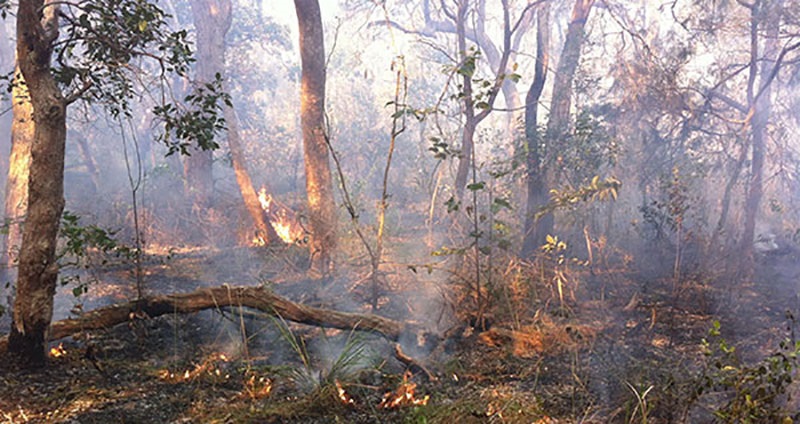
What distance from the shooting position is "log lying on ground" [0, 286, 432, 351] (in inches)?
189

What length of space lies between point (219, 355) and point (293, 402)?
1.29 metres

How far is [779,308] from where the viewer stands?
7102 mm

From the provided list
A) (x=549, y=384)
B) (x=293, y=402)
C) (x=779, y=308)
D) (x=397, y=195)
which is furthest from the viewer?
(x=397, y=195)

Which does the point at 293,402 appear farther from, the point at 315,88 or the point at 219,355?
the point at 315,88

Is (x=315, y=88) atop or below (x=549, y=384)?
atop

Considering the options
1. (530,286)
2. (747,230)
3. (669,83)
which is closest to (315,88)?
(530,286)

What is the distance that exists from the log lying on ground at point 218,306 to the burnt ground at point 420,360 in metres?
0.15

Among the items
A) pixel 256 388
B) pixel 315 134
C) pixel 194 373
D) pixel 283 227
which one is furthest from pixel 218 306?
pixel 283 227

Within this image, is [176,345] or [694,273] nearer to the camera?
[176,345]

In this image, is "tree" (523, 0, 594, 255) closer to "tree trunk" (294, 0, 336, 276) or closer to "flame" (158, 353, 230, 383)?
"tree trunk" (294, 0, 336, 276)

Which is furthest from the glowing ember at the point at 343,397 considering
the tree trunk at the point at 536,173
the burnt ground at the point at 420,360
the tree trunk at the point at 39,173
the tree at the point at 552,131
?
the tree trunk at the point at 536,173

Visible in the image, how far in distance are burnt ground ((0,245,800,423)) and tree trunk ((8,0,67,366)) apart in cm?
53

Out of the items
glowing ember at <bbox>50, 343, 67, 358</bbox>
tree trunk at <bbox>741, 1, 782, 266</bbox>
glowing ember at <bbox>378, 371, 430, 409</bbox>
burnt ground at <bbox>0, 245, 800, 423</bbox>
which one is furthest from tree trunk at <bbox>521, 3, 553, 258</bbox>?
glowing ember at <bbox>50, 343, 67, 358</bbox>

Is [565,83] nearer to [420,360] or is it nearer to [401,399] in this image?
[420,360]
